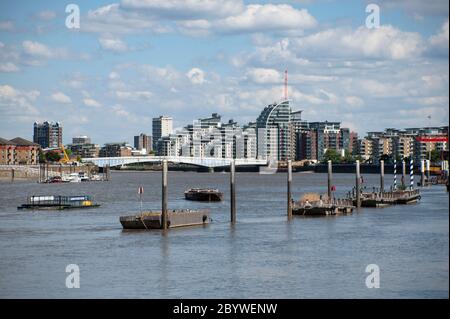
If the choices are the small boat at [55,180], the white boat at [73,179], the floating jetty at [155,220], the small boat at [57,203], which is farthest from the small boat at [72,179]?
the floating jetty at [155,220]

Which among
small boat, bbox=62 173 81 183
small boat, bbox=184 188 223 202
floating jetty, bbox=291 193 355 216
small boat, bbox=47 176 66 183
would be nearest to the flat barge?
floating jetty, bbox=291 193 355 216

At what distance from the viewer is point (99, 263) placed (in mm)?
43344

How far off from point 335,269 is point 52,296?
12.0 meters

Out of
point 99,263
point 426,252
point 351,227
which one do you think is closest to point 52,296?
point 99,263

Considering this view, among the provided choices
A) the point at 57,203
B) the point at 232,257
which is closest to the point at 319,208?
the point at 57,203

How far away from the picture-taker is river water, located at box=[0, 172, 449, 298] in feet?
119

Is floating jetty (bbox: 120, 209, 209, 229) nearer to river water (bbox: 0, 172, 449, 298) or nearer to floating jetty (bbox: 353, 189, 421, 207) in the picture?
river water (bbox: 0, 172, 449, 298)

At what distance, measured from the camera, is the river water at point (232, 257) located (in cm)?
3628

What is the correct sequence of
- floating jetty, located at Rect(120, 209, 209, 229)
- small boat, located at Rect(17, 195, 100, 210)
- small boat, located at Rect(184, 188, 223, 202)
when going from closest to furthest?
1. floating jetty, located at Rect(120, 209, 209, 229)
2. small boat, located at Rect(17, 195, 100, 210)
3. small boat, located at Rect(184, 188, 223, 202)

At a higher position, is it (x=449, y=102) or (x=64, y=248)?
(x=449, y=102)

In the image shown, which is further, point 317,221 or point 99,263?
point 317,221

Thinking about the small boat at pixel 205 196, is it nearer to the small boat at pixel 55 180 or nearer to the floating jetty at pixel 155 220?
the floating jetty at pixel 155 220

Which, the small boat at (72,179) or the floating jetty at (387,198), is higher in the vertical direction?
the small boat at (72,179)
